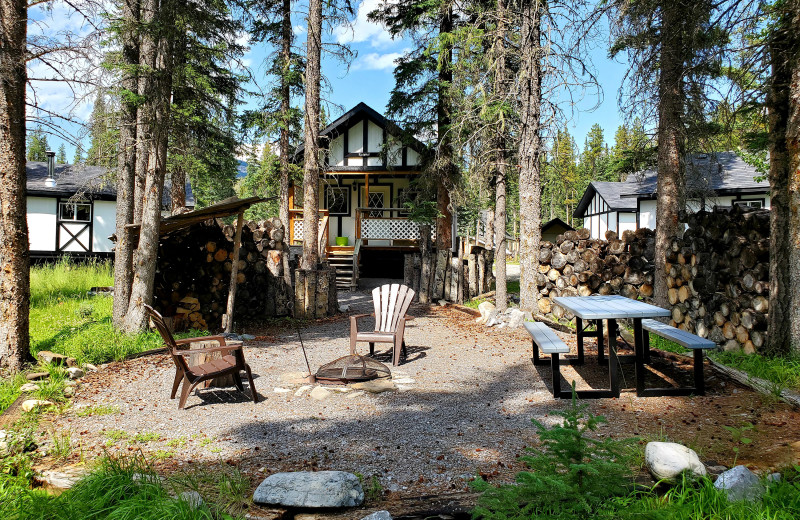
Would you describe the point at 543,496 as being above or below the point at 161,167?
below

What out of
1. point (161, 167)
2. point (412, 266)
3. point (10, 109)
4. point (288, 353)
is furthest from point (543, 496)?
point (412, 266)

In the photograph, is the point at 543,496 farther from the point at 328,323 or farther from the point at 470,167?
the point at 470,167

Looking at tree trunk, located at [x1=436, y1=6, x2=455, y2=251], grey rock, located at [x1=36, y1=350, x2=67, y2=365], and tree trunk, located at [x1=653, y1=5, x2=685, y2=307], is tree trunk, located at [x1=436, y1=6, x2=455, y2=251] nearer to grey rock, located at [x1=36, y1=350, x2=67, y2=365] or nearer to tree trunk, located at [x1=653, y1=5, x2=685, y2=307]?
tree trunk, located at [x1=653, y1=5, x2=685, y2=307]

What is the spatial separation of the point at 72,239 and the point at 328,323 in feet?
51.8

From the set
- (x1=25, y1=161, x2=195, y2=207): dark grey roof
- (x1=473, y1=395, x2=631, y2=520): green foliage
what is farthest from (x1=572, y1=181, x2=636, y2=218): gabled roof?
(x1=473, y1=395, x2=631, y2=520): green foliage

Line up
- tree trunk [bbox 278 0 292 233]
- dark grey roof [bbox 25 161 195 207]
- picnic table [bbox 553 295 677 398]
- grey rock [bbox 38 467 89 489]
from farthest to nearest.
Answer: dark grey roof [bbox 25 161 195 207] → tree trunk [bbox 278 0 292 233] → picnic table [bbox 553 295 677 398] → grey rock [bbox 38 467 89 489]

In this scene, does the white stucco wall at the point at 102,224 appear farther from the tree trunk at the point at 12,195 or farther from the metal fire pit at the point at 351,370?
the metal fire pit at the point at 351,370

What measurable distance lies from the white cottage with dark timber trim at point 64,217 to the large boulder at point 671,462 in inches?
800

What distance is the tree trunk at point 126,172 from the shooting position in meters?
7.34

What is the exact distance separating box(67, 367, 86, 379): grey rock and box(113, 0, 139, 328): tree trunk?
208 centimetres

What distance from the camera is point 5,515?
2592 millimetres

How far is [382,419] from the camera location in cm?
426

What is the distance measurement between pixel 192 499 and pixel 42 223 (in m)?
21.4

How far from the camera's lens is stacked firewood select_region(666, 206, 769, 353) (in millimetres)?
5461
